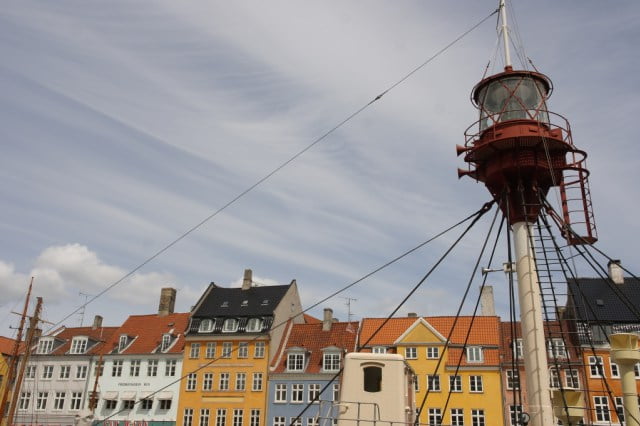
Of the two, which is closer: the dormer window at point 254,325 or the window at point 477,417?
the window at point 477,417

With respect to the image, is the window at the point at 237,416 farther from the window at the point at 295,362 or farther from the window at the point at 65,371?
the window at the point at 65,371

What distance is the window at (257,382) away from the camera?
178 feet

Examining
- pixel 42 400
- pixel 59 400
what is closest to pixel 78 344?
pixel 59 400

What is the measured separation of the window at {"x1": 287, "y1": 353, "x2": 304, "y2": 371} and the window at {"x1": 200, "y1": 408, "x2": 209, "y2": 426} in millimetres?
8931

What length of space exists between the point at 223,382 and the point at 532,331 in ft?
143

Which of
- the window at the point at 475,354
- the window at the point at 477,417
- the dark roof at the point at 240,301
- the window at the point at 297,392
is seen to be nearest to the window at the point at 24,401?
the dark roof at the point at 240,301

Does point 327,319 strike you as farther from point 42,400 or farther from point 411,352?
point 42,400

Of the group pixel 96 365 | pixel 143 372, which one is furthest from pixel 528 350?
pixel 96 365

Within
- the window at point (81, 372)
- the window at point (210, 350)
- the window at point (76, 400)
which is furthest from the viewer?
the window at point (81, 372)

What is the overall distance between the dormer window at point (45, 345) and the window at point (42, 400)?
4.55m

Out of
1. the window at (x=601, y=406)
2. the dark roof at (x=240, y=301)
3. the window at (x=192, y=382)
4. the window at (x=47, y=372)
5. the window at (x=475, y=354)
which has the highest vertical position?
the dark roof at (x=240, y=301)

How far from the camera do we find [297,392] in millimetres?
53031

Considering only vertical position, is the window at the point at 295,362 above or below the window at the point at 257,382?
above

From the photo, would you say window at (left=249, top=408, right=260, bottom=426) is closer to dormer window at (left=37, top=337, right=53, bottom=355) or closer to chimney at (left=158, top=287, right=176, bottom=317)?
chimney at (left=158, top=287, right=176, bottom=317)
